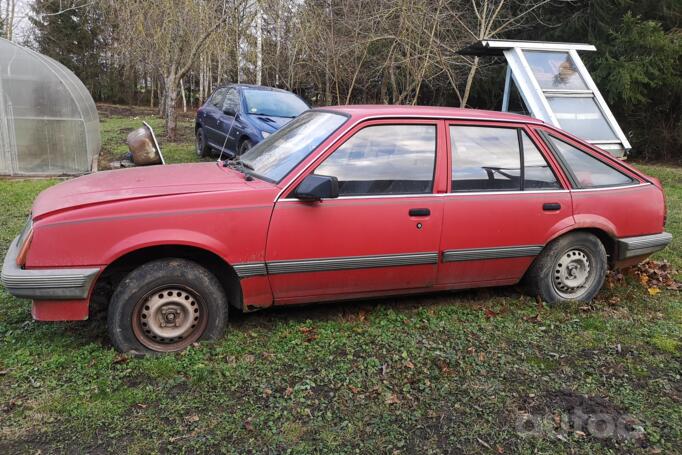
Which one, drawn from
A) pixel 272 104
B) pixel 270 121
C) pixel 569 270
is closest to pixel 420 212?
pixel 569 270

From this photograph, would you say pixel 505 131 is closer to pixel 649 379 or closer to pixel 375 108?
pixel 375 108

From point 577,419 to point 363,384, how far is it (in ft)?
4.11

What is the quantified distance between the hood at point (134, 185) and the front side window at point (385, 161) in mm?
717

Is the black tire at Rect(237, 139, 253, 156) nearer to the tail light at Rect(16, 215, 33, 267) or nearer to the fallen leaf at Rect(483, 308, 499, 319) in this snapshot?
the fallen leaf at Rect(483, 308, 499, 319)

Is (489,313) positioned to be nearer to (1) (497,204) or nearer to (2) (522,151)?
(1) (497,204)

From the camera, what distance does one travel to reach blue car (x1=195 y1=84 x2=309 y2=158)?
356 inches

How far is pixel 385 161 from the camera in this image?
3865 millimetres

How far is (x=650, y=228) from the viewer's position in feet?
15.5

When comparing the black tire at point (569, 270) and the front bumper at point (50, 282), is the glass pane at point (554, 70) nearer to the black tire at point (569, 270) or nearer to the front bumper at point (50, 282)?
the black tire at point (569, 270)

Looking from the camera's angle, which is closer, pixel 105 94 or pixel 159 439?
pixel 159 439

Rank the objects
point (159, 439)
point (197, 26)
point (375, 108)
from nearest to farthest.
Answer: point (159, 439), point (375, 108), point (197, 26)

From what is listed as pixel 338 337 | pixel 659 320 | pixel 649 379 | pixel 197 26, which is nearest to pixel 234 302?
pixel 338 337

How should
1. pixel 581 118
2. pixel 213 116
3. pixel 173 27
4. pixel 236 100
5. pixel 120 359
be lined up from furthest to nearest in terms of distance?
pixel 173 27
pixel 213 116
pixel 236 100
pixel 581 118
pixel 120 359

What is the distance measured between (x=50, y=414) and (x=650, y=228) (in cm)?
488
